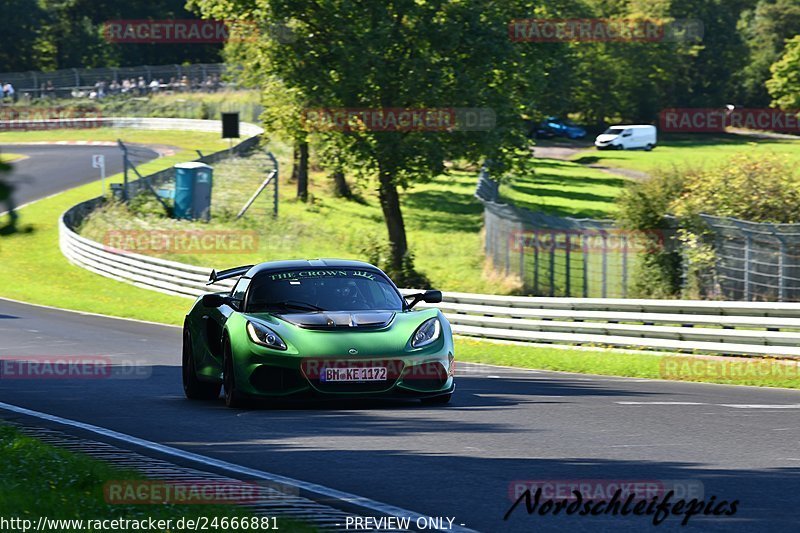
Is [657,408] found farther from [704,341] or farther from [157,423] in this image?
[704,341]

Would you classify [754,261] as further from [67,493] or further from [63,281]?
[63,281]

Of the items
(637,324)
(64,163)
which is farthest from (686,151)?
(637,324)

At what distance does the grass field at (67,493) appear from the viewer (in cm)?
648

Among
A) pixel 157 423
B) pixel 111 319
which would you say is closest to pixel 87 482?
pixel 157 423

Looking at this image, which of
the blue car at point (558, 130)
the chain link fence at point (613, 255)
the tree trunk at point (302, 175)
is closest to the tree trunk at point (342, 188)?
the tree trunk at point (302, 175)

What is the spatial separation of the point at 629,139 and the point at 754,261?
219ft

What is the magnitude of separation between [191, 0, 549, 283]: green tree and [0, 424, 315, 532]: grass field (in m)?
26.6

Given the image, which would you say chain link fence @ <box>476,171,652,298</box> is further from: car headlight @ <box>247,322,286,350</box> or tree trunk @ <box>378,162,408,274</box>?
car headlight @ <box>247,322,286,350</box>

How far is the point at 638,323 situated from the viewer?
24266 millimetres

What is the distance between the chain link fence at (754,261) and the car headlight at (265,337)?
1354 cm

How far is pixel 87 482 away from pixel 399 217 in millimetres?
31488

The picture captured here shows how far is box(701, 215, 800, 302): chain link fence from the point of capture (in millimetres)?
23125

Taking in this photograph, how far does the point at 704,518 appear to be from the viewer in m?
6.60

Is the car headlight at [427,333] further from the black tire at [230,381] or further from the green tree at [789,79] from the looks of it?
the green tree at [789,79]
